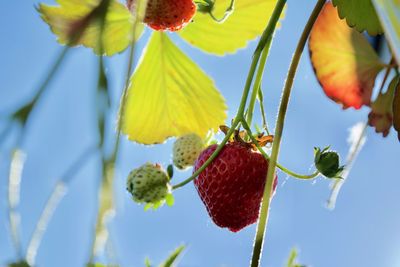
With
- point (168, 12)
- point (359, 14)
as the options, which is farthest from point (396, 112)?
point (168, 12)

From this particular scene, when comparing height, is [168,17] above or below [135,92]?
above

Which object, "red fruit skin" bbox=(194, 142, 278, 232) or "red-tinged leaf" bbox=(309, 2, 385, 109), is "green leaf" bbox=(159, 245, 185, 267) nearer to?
"red fruit skin" bbox=(194, 142, 278, 232)

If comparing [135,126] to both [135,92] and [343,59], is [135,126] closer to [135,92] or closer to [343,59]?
[135,92]

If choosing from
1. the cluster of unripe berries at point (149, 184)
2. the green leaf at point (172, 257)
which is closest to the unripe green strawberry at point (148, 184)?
the cluster of unripe berries at point (149, 184)

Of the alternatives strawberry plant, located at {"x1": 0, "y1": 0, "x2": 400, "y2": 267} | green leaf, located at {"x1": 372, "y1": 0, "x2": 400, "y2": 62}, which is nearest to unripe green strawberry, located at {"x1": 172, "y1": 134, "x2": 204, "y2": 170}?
strawberry plant, located at {"x1": 0, "y1": 0, "x2": 400, "y2": 267}

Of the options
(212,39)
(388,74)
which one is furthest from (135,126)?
(388,74)

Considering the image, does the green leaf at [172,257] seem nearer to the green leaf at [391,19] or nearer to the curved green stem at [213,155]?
the curved green stem at [213,155]
